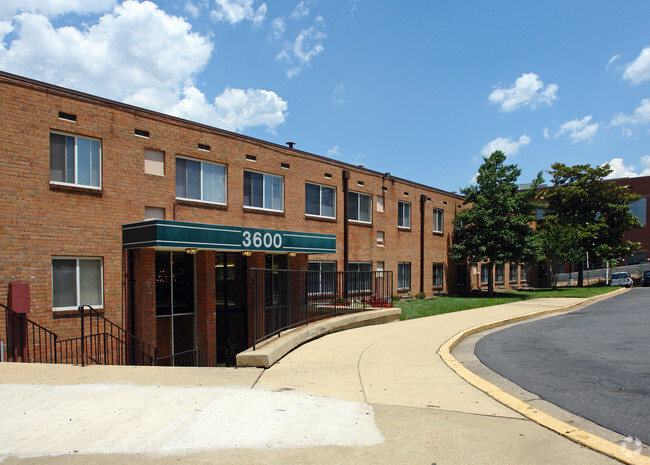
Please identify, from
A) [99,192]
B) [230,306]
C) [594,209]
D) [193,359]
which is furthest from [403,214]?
[594,209]

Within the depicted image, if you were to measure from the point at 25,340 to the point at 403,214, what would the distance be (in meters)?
20.1

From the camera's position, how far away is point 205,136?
649 inches

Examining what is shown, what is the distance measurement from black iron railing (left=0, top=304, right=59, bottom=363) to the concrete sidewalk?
3.15 metres

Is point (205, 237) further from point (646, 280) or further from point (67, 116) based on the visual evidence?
point (646, 280)

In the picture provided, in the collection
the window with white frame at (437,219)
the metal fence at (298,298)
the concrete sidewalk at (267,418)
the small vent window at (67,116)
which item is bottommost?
the concrete sidewalk at (267,418)

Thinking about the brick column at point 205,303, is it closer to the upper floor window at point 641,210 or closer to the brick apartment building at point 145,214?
the brick apartment building at point 145,214

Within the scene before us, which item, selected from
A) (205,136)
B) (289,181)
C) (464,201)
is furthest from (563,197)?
(205,136)

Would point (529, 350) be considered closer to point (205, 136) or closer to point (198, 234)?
point (198, 234)

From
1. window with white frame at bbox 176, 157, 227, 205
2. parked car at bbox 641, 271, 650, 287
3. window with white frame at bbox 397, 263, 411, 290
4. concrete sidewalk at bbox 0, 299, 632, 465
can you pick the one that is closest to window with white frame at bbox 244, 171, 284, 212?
window with white frame at bbox 176, 157, 227, 205

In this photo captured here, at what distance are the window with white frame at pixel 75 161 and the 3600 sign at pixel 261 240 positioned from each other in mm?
4380

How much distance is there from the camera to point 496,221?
29922 mm

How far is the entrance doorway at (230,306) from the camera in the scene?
16891mm

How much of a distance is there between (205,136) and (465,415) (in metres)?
13.3

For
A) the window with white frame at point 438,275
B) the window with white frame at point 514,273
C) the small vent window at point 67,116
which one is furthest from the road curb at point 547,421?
the window with white frame at point 514,273
